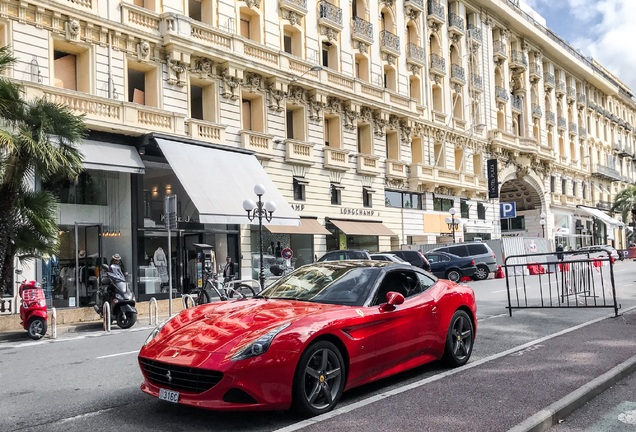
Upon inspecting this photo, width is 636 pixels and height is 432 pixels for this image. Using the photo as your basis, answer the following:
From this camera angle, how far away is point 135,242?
20.4 m

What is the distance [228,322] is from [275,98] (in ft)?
71.9

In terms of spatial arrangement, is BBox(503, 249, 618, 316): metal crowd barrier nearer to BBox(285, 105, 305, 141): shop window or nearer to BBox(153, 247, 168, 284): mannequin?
BBox(153, 247, 168, 284): mannequin

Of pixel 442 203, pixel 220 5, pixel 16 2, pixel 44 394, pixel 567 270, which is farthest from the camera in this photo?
pixel 442 203

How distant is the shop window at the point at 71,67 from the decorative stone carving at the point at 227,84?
5690 mm

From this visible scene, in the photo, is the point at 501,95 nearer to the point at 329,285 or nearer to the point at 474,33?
the point at 474,33

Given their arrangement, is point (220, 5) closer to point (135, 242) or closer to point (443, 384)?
point (135, 242)

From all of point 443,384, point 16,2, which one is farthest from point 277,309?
point 16,2

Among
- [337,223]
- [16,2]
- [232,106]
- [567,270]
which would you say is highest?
[16,2]

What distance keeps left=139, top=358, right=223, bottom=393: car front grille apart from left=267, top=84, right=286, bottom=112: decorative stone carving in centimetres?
2183

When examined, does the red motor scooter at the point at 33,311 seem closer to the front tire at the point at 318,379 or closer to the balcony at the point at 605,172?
the front tire at the point at 318,379

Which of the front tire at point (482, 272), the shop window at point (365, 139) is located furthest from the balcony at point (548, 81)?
the front tire at point (482, 272)

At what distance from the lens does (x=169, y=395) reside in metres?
5.17

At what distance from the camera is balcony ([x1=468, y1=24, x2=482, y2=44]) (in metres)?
42.3

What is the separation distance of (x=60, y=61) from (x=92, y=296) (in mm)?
7767
